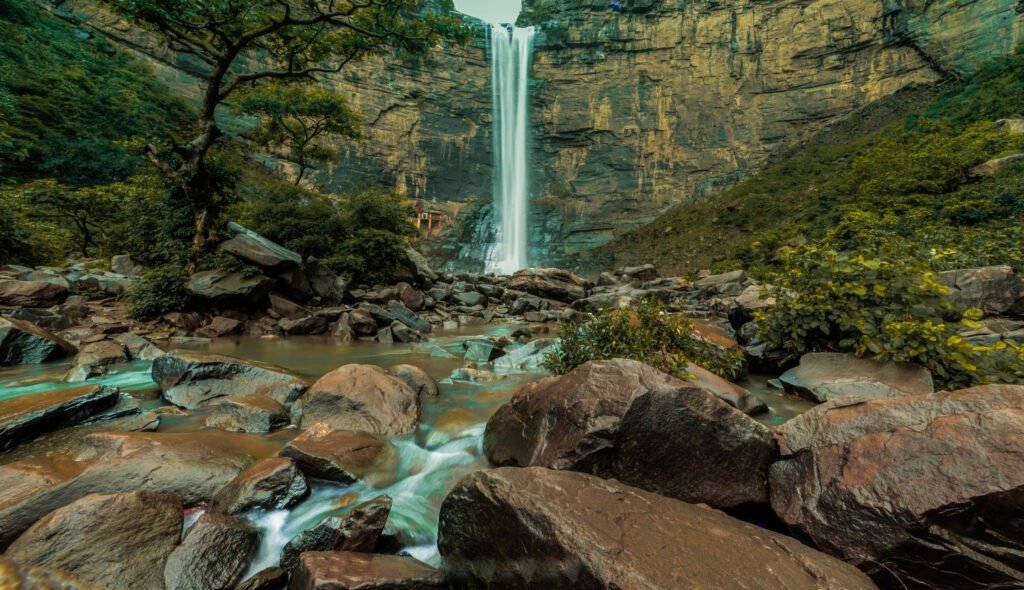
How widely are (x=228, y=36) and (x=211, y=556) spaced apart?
1184 centimetres

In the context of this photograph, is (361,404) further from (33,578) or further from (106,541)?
(33,578)

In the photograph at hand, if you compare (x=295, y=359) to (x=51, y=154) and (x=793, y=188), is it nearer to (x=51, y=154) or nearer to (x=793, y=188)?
(x=51, y=154)

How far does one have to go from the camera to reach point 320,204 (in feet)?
46.3

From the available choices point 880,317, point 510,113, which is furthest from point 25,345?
point 510,113

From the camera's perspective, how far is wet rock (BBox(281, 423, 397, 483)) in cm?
302

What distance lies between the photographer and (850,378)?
14.4 feet

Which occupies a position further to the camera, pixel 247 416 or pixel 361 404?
pixel 361 404

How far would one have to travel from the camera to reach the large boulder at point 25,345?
5703 mm

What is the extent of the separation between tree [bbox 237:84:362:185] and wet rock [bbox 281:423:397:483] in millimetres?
15162

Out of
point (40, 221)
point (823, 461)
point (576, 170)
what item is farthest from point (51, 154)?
point (576, 170)

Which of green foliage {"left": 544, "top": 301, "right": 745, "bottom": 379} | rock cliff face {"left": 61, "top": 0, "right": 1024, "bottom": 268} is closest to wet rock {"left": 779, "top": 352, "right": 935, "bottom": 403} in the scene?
green foliage {"left": 544, "top": 301, "right": 745, "bottom": 379}

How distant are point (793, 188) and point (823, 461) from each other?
112ft

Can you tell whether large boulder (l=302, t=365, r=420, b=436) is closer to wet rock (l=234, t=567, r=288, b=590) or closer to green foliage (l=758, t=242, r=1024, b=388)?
wet rock (l=234, t=567, r=288, b=590)

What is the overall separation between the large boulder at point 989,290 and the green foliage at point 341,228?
1320cm
